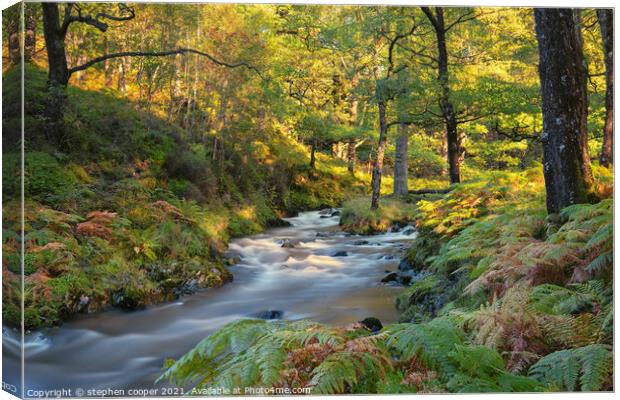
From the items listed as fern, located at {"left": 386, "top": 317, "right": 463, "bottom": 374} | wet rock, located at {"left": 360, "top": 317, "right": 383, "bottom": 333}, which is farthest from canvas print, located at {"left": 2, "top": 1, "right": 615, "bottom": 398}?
wet rock, located at {"left": 360, "top": 317, "right": 383, "bottom": 333}

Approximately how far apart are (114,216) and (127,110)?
1.02 m

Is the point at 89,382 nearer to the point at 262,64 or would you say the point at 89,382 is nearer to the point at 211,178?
the point at 211,178

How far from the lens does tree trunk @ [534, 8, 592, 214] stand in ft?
14.8

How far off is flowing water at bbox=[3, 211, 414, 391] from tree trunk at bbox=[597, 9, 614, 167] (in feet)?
7.78

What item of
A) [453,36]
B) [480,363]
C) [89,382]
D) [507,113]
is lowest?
[89,382]

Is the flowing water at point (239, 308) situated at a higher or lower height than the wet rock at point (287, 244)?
lower

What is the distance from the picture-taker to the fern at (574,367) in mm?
2562

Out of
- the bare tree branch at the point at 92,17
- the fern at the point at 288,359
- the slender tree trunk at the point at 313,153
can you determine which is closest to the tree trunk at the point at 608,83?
the slender tree trunk at the point at 313,153

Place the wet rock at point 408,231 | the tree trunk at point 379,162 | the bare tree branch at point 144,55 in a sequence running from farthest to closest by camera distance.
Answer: the wet rock at point 408,231 < the tree trunk at point 379,162 < the bare tree branch at point 144,55

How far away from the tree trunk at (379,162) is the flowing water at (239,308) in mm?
518

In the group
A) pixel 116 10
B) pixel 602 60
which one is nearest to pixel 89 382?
pixel 116 10

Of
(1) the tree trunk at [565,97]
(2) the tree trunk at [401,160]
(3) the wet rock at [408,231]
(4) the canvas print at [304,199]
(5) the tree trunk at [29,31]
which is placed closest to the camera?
(4) the canvas print at [304,199]

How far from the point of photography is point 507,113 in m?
5.40

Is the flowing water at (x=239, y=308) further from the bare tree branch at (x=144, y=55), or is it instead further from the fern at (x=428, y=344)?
the bare tree branch at (x=144, y=55)
